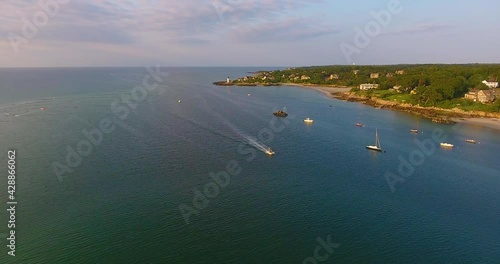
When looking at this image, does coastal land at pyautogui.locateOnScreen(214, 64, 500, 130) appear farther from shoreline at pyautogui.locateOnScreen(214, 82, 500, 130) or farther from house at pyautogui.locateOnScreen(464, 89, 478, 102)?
house at pyautogui.locateOnScreen(464, 89, 478, 102)

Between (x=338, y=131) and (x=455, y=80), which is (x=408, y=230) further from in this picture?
(x=455, y=80)

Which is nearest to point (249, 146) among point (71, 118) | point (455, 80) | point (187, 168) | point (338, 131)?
point (187, 168)

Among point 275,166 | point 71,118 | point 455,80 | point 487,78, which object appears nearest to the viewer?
point 275,166

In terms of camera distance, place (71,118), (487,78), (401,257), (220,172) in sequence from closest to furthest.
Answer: (401,257), (220,172), (71,118), (487,78)

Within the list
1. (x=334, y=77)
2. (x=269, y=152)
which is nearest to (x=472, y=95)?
(x=269, y=152)

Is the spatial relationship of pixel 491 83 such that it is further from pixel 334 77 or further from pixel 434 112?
pixel 334 77

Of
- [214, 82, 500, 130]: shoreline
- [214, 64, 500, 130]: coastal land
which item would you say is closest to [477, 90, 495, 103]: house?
[214, 64, 500, 130]: coastal land

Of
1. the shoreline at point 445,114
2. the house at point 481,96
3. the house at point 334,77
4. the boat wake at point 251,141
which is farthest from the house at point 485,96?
the house at point 334,77
